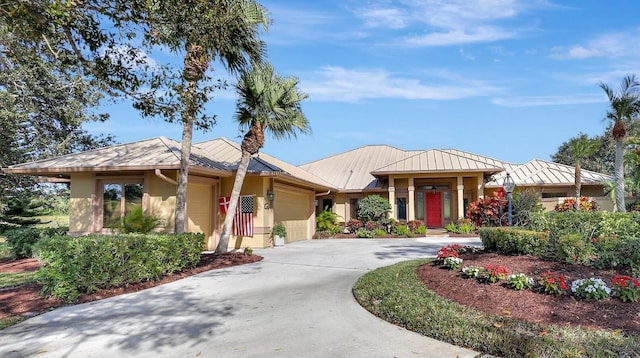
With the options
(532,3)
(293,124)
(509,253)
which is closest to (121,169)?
(293,124)

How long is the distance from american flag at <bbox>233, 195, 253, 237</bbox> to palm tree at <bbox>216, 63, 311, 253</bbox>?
252cm

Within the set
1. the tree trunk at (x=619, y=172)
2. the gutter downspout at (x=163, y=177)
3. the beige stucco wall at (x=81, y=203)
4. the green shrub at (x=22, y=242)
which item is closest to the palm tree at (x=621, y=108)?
the tree trunk at (x=619, y=172)

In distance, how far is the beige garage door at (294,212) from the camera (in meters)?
16.9

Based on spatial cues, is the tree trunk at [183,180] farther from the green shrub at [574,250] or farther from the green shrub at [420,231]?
the green shrub at [420,231]

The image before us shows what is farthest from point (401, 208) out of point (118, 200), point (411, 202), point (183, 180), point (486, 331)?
point (486, 331)

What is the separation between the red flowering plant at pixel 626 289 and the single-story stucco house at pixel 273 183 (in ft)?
32.8

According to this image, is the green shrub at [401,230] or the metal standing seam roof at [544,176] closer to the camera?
the green shrub at [401,230]

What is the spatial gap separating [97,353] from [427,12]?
30.9ft

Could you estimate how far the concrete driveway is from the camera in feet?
14.0

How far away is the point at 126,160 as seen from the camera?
39.5 feet

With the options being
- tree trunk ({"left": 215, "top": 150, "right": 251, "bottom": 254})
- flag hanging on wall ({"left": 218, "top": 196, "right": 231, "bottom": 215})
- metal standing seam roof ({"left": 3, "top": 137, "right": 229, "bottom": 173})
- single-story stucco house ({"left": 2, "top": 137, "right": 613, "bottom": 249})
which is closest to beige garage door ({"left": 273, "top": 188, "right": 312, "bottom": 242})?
single-story stucco house ({"left": 2, "top": 137, "right": 613, "bottom": 249})

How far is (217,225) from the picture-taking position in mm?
14344

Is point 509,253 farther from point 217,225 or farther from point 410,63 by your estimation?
point 217,225

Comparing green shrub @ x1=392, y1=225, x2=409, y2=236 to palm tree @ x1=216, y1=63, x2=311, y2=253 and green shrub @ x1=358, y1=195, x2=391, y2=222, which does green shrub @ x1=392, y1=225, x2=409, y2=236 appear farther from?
palm tree @ x1=216, y1=63, x2=311, y2=253
